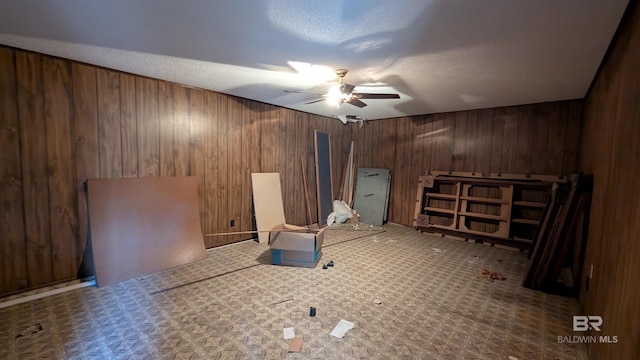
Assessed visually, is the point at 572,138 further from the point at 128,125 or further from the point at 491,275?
the point at 128,125

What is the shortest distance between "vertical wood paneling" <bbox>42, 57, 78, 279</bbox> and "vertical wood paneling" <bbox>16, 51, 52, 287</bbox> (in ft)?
0.13

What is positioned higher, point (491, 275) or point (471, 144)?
point (471, 144)

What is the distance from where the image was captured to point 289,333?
1.94 metres

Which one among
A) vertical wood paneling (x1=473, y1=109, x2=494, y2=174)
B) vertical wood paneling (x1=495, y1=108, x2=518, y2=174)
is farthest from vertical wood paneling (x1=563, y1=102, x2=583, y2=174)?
vertical wood paneling (x1=473, y1=109, x2=494, y2=174)

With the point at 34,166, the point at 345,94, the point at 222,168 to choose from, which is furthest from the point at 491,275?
the point at 34,166

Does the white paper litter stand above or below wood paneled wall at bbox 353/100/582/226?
below

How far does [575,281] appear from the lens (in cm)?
269

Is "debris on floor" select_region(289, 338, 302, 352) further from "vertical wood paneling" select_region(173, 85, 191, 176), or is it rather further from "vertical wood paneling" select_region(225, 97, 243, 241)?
"vertical wood paneling" select_region(173, 85, 191, 176)

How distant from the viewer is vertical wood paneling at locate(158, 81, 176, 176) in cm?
322

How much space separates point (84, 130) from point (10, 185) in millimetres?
746

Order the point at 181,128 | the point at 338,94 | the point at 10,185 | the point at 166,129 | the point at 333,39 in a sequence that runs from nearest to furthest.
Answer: the point at 333,39
the point at 10,185
the point at 338,94
the point at 166,129
the point at 181,128

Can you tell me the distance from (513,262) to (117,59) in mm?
5160

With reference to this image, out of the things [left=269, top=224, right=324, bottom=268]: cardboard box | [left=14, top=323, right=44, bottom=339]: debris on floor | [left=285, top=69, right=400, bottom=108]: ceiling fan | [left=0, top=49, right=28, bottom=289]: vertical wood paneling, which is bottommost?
[left=14, top=323, right=44, bottom=339]: debris on floor

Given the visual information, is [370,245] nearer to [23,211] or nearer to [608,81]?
[608,81]
